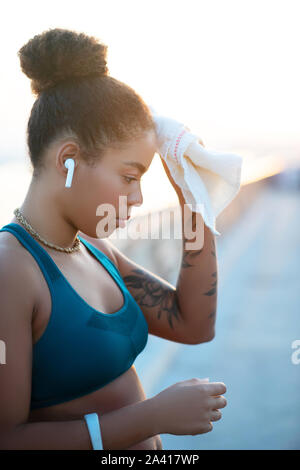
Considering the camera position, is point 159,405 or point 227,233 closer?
point 159,405

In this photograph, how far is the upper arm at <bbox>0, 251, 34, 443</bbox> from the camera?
42.8 inches

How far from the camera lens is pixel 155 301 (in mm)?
1715

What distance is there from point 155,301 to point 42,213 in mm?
561

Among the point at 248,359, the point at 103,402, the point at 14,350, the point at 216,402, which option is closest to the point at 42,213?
the point at 14,350

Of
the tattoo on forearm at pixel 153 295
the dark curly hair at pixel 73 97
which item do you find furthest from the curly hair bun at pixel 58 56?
the tattoo on forearm at pixel 153 295

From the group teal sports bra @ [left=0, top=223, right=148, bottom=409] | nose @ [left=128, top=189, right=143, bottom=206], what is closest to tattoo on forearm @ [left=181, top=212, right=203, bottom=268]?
nose @ [left=128, top=189, right=143, bottom=206]

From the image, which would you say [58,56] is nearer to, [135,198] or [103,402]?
[135,198]

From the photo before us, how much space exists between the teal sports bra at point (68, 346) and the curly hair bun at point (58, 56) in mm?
393

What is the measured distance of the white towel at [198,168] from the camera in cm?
150

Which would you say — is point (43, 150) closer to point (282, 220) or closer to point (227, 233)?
point (227, 233)

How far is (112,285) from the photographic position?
1.48m

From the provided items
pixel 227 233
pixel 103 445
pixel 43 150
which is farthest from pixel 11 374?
pixel 227 233

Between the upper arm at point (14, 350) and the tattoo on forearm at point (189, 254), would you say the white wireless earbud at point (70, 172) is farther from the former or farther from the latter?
the tattoo on forearm at point (189, 254)

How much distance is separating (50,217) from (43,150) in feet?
0.55
